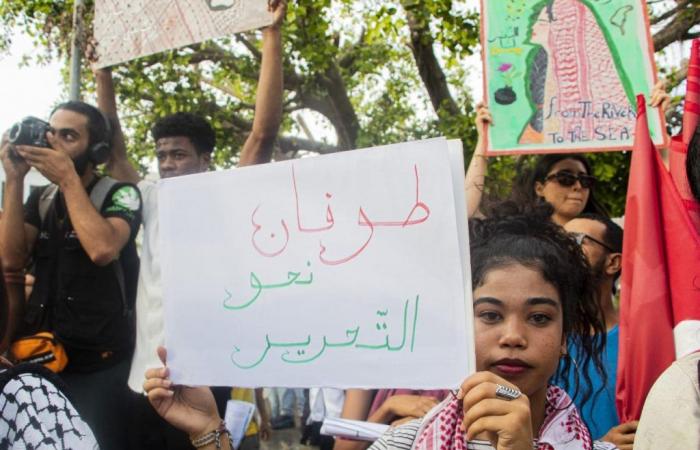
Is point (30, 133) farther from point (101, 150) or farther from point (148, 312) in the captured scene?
point (148, 312)

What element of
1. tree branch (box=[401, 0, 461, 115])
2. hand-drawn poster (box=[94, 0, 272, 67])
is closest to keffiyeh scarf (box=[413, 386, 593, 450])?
hand-drawn poster (box=[94, 0, 272, 67])

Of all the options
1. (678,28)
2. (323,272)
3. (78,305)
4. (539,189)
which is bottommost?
(78,305)

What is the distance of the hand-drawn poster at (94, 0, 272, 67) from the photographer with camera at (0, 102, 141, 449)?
0.53m

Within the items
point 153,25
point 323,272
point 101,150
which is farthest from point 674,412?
point 153,25

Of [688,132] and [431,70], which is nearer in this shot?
[688,132]

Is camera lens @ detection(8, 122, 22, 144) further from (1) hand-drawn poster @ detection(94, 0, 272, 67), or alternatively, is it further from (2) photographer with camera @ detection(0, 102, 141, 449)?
(1) hand-drawn poster @ detection(94, 0, 272, 67)

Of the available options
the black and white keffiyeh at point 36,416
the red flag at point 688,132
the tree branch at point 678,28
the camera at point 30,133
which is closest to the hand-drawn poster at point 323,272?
the black and white keffiyeh at point 36,416

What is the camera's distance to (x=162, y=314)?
2455mm

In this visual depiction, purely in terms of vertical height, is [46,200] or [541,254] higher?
[46,200]

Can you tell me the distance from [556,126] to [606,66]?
29cm

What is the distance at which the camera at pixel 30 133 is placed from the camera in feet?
8.38

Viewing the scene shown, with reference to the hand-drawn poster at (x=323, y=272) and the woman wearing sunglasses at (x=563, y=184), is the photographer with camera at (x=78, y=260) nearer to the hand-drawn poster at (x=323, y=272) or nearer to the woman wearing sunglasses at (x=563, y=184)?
the hand-drawn poster at (x=323, y=272)

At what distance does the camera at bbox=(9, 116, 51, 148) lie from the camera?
2555 mm

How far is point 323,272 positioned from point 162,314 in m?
1.05
